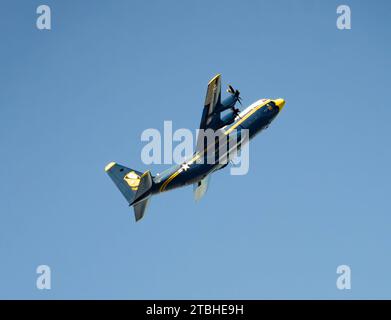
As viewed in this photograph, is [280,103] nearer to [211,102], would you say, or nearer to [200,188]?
[211,102]

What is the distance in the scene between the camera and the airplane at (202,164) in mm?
66000

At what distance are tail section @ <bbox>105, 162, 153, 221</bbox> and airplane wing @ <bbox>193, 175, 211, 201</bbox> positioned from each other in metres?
6.89

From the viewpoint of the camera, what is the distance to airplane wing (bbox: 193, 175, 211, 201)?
239 feet

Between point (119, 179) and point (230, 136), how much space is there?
12454mm

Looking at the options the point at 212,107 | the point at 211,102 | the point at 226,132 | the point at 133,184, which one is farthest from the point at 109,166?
the point at 211,102

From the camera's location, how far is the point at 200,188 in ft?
241

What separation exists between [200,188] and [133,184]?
8.43 meters

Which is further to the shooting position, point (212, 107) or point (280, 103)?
point (280, 103)

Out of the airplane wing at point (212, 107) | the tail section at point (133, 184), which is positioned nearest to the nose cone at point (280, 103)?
the airplane wing at point (212, 107)

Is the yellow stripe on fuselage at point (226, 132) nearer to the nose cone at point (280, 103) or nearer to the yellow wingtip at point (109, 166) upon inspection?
the nose cone at point (280, 103)

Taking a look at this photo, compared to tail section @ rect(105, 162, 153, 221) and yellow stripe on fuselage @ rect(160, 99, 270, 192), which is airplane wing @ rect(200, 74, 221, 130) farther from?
tail section @ rect(105, 162, 153, 221)
